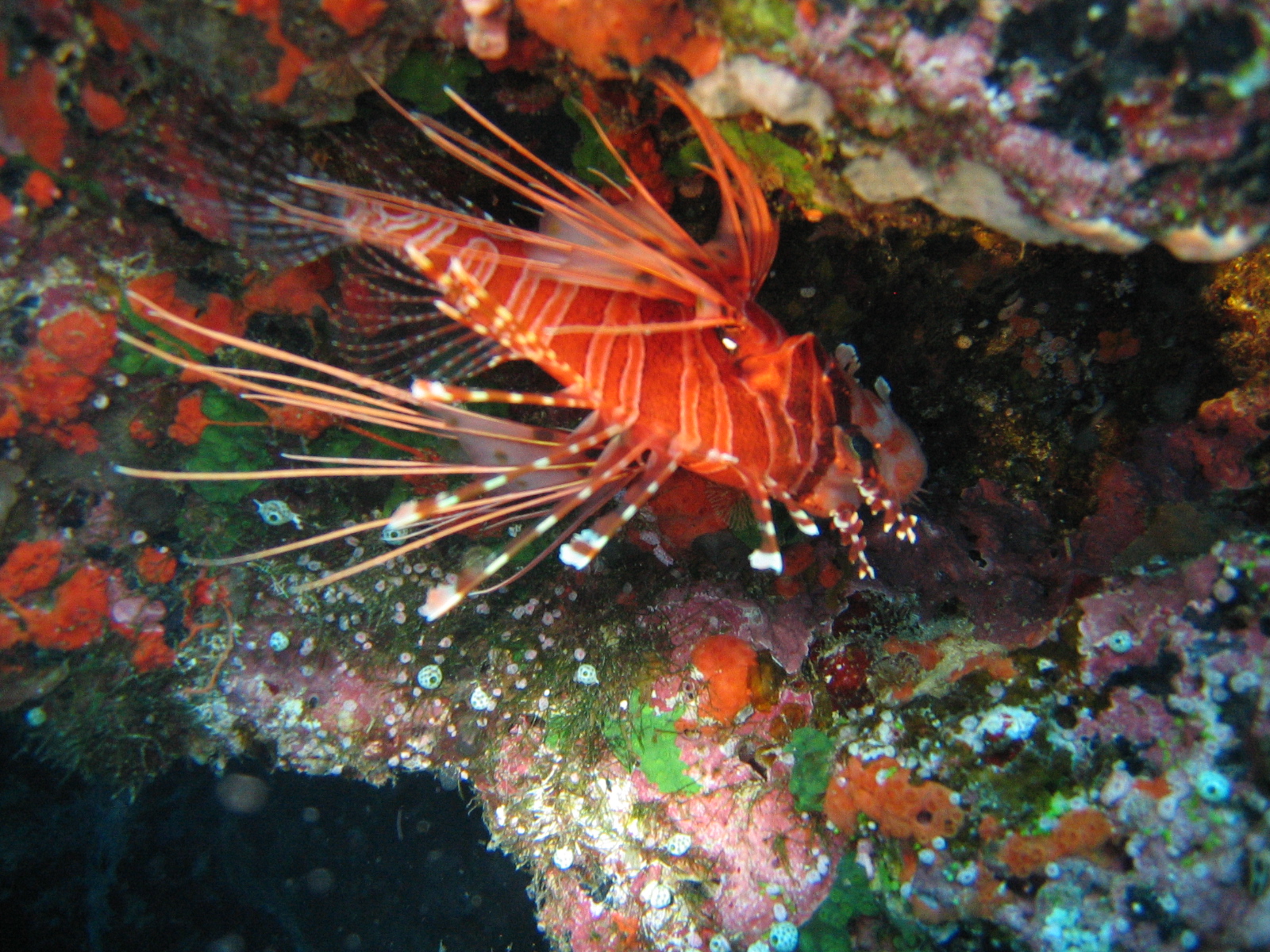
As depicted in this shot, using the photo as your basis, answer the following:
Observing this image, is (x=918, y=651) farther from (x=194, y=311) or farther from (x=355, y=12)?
(x=194, y=311)

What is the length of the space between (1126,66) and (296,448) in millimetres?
3354

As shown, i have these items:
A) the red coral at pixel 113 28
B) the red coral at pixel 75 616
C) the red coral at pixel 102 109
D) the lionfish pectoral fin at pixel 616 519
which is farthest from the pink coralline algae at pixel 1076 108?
the red coral at pixel 75 616

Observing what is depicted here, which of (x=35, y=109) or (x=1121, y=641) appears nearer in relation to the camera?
(x=35, y=109)

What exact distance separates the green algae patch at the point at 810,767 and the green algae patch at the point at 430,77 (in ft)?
10.4

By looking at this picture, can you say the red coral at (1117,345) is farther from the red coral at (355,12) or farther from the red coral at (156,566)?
the red coral at (156,566)

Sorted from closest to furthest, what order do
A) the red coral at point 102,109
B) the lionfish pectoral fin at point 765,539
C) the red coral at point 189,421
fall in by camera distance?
the red coral at point 102,109, the lionfish pectoral fin at point 765,539, the red coral at point 189,421

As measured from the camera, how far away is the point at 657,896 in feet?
10.2

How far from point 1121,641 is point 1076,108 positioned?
194cm

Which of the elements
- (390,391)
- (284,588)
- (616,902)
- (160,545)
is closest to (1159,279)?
(390,391)

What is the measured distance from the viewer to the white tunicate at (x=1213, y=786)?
6.18ft

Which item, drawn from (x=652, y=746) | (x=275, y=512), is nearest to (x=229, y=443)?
(x=275, y=512)

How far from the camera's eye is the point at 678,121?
209 cm

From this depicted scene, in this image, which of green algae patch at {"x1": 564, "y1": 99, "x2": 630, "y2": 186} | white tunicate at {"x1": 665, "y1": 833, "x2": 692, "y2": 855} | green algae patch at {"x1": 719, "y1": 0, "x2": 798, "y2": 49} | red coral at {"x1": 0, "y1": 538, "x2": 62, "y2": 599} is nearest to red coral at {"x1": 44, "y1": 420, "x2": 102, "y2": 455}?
red coral at {"x1": 0, "y1": 538, "x2": 62, "y2": 599}

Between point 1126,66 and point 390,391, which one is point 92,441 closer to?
point 390,391
